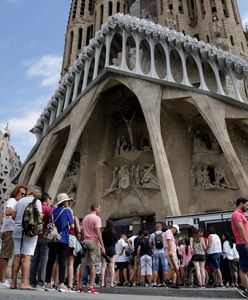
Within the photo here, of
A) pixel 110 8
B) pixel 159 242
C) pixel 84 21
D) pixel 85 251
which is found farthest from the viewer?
pixel 84 21

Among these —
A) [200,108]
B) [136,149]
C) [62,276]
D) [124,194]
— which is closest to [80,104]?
[136,149]

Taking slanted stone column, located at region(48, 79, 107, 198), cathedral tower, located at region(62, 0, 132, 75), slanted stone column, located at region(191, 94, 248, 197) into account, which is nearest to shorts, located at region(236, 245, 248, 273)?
slanted stone column, located at region(191, 94, 248, 197)

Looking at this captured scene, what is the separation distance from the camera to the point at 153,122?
53.2 feet

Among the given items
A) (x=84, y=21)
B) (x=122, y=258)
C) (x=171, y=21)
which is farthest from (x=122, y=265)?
(x=84, y=21)

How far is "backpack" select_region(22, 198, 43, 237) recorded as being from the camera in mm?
3871

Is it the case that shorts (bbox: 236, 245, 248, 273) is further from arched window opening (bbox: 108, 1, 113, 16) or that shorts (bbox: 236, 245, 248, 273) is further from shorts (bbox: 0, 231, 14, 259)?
arched window opening (bbox: 108, 1, 113, 16)

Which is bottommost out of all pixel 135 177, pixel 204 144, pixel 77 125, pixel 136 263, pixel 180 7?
pixel 136 263

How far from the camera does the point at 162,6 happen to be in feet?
84.1

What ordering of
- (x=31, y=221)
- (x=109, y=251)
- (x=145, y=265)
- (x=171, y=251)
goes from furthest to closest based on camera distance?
(x=145, y=265) → (x=171, y=251) → (x=109, y=251) → (x=31, y=221)

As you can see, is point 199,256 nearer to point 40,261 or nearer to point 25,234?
point 40,261

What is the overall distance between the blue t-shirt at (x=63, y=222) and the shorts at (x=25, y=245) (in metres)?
0.60

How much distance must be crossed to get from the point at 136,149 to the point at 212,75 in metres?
6.03

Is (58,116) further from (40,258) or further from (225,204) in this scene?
(40,258)

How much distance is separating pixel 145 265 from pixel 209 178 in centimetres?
1054
